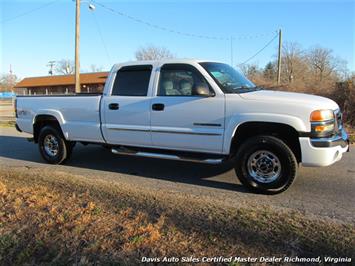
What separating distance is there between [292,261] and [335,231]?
0.89 meters

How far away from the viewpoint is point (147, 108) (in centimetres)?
589

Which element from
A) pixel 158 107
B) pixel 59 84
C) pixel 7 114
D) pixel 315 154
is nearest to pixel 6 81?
pixel 59 84

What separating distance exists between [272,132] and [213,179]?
4.64ft

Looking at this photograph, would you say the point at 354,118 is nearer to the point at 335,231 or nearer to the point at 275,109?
the point at 275,109

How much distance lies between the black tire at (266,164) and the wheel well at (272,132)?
0.16 meters

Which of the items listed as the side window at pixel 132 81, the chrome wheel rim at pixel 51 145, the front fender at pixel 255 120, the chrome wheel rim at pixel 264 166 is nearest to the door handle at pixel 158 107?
the side window at pixel 132 81

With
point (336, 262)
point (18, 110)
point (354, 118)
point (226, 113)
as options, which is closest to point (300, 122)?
point (226, 113)

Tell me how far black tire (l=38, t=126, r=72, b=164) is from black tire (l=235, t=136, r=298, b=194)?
3.90 meters

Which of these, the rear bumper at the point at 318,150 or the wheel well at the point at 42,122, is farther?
the wheel well at the point at 42,122

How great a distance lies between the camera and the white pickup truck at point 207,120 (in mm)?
4809

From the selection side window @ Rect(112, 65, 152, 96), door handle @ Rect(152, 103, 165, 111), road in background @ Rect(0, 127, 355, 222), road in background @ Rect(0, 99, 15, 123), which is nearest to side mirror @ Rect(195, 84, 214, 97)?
door handle @ Rect(152, 103, 165, 111)

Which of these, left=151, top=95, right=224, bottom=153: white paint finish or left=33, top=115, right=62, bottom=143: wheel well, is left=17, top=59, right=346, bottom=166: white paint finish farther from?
left=33, top=115, right=62, bottom=143: wheel well

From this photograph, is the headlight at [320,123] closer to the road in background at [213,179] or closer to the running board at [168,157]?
the road in background at [213,179]

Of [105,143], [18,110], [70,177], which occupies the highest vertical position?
[18,110]
